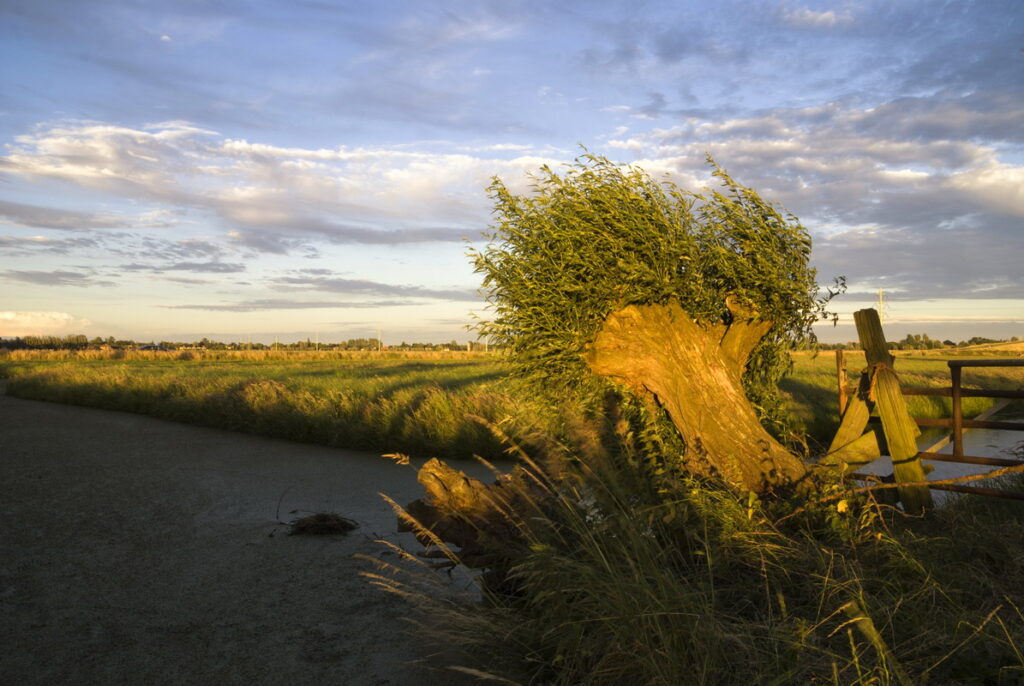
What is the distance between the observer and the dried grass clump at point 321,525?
6906 mm

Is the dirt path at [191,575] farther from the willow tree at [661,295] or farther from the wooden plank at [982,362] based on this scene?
the wooden plank at [982,362]

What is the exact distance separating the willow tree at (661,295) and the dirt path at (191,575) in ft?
7.65

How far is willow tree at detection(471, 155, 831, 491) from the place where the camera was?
15.7 feet

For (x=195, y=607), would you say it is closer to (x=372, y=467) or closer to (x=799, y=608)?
(x=799, y=608)

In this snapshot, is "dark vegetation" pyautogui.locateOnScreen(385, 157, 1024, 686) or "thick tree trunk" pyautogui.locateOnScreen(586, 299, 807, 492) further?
"thick tree trunk" pyautogui.locateOnScreen(586, 299, 807, 492)

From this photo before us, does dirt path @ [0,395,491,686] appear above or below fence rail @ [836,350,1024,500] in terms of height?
below

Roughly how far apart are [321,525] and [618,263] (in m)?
4.27

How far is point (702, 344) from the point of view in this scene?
5016mm

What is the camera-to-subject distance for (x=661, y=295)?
488 cm

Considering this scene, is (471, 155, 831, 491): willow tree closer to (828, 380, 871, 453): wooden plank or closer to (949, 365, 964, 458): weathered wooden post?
(828, 380, 871, 453): wooden plank

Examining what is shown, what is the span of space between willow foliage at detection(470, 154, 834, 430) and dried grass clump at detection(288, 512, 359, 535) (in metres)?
3.09

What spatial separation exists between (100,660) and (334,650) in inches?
55.3

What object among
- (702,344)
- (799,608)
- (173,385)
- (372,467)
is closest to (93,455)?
(372,467)

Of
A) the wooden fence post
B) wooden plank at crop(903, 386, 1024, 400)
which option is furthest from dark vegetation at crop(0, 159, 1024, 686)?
wooden plank at crop(903, 386, 1024, 400)
